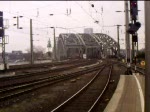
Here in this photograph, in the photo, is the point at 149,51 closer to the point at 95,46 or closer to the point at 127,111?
the point at 127,111

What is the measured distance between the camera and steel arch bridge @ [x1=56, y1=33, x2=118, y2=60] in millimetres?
148000

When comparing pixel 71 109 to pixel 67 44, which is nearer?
pixel 71 109

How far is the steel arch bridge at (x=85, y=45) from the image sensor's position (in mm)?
148000

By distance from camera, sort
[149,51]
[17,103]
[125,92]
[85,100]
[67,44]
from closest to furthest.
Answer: [149,51] → [17,103] → [85,100] → [125,92] → [67,44]

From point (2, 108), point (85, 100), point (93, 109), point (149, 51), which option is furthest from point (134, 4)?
point (149, 51)

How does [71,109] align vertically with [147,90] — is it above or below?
below

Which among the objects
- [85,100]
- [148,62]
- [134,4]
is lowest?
[85,100]

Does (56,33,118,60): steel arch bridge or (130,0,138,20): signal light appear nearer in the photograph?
(130,0,138,20): signal light

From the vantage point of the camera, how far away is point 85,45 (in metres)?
155

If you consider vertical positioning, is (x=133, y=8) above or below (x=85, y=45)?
below

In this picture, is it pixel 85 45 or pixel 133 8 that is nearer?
pixel 133 8

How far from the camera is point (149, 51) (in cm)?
518

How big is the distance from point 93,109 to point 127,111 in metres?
1.65

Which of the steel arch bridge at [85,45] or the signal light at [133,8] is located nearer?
the signal light at [133,8]
